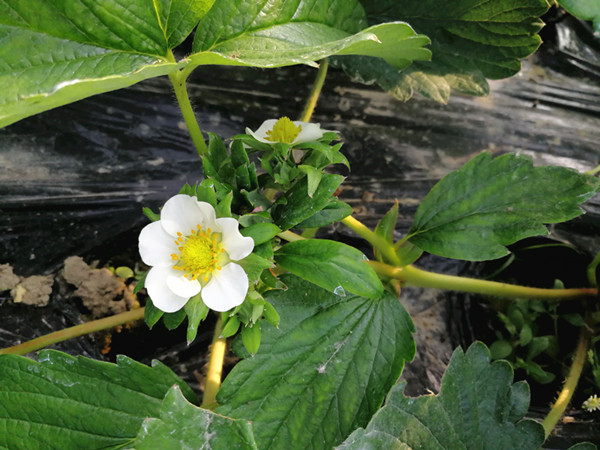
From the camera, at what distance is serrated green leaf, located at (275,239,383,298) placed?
96 cm

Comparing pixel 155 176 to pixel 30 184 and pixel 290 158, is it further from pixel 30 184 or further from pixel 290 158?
pixel 290 158

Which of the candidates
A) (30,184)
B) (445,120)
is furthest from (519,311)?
(30,184)

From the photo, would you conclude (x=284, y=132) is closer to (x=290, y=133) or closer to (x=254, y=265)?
(x=290, y=133)

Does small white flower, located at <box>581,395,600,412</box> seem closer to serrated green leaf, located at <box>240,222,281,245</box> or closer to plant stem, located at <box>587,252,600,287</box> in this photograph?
plant stem, located at <box>587,252,600,287</box>

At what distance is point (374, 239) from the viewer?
4.06ft

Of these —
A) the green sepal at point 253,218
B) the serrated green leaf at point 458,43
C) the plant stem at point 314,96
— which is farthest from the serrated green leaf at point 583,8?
the green sepal at point 253,218

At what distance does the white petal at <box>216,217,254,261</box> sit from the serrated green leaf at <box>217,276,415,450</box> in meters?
0.23

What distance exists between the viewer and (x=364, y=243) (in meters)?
1.66

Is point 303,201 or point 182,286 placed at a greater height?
point 303,201

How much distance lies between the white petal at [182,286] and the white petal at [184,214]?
9cm

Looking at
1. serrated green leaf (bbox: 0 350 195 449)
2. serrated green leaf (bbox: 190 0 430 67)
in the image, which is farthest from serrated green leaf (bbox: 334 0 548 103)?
serrated green leaf (bbox: 0 350 195 449)

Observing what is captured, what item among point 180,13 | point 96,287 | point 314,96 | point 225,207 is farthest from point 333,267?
point 96,287

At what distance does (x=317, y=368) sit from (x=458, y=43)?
0.98 metres

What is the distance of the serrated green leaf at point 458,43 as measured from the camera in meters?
1.40
